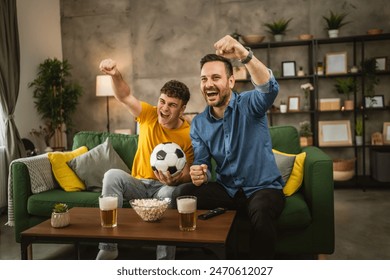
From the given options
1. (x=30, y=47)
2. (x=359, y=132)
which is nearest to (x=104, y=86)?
(x=30, y=47)

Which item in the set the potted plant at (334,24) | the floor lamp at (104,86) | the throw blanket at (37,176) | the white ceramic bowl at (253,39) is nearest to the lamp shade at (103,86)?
the floor lamp at (104,86)

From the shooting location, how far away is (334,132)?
4.61 meters

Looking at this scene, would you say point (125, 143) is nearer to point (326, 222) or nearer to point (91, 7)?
point (326, 222)

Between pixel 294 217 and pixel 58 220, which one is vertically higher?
pixel 58 220

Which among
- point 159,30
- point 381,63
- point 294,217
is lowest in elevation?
point 294,217

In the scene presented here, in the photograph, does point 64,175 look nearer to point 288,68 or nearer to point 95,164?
point 95,164

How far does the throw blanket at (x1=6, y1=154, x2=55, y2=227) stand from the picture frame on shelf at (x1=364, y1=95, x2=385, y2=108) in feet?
11.7

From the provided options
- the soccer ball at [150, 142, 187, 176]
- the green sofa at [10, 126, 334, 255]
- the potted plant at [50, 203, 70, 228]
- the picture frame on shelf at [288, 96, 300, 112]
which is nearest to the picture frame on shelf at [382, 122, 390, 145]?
the picture frame on shelf at [288, 96, 300, 112]

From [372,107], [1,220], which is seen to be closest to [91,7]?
[1,220]

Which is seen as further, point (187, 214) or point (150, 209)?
point (150, 209)

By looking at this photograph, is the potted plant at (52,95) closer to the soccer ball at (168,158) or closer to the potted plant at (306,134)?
the potted plant at (306,134)

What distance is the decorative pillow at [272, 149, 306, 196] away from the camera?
226 cm

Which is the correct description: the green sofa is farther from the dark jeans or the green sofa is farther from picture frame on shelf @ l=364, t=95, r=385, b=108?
picture frame on shelf @ l=364, t=95, r=385, b=108

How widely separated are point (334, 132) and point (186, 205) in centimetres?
362
